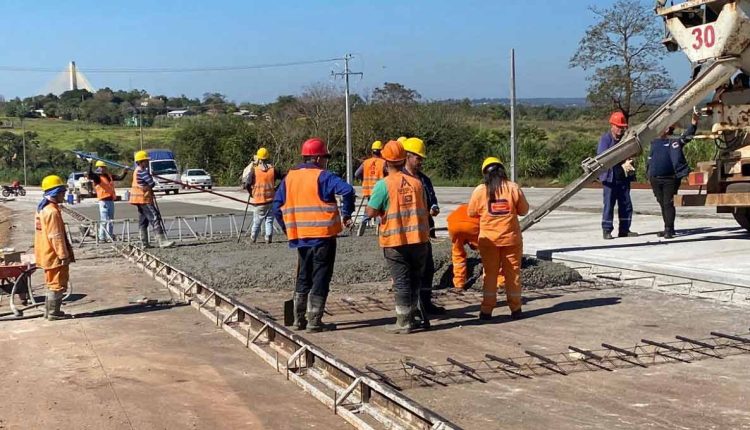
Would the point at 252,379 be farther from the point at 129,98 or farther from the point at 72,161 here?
the point at 129,98

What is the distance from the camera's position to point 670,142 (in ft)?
45.0

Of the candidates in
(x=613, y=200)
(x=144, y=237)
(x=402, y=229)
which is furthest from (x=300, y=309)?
(x=144, y=237)

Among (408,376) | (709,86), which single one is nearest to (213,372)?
(408,376)

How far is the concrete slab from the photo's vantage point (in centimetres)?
587

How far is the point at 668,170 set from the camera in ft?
45.5

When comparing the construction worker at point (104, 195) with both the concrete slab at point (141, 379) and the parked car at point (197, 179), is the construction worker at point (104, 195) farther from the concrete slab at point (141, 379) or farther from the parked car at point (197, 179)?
the parked car at point (197, 179)

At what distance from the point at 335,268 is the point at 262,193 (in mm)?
4163

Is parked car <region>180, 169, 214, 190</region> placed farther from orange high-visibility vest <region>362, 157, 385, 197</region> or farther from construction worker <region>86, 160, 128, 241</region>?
orange high-visibility vest <region>362, 157, 385, 197</region>

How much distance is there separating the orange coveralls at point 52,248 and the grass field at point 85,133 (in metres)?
65.2

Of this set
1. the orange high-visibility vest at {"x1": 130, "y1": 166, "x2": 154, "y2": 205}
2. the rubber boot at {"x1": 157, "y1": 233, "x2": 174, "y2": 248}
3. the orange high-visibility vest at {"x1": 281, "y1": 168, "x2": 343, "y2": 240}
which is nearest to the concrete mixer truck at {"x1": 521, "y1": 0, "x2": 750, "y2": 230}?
the orange high-visibility vest at {"x1": 281, "y1": 168, "x2": 343, "y2": 240}

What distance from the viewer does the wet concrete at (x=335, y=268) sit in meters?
11.0

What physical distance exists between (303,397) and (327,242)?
2209mm

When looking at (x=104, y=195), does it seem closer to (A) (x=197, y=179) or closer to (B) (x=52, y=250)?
(B) (x=52, y=250)

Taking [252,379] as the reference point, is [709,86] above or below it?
above
